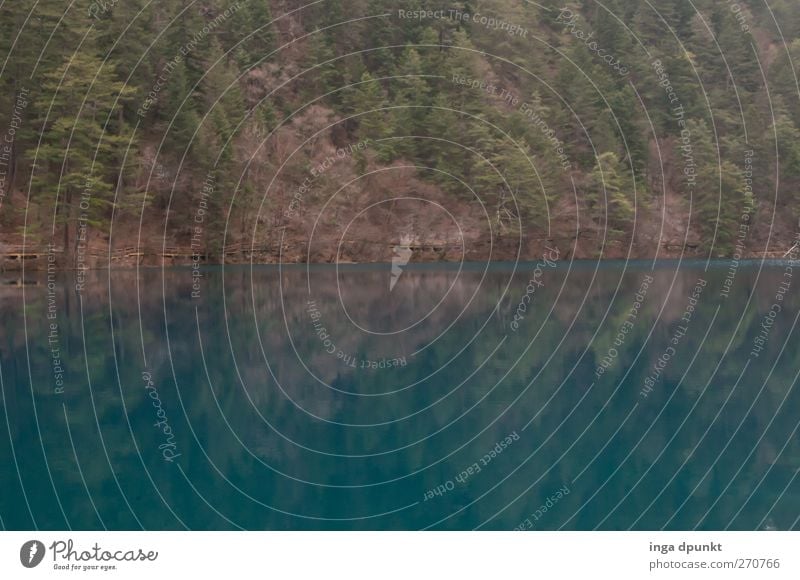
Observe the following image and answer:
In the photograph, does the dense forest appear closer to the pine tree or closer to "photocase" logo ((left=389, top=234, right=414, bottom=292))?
the pine tree

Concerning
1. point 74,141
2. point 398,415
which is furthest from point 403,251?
point 398,415

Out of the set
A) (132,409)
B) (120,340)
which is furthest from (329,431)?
(120,340)

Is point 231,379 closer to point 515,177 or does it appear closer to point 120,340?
point 120,340

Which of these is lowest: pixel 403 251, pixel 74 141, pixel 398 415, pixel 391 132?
pixel 398 415
